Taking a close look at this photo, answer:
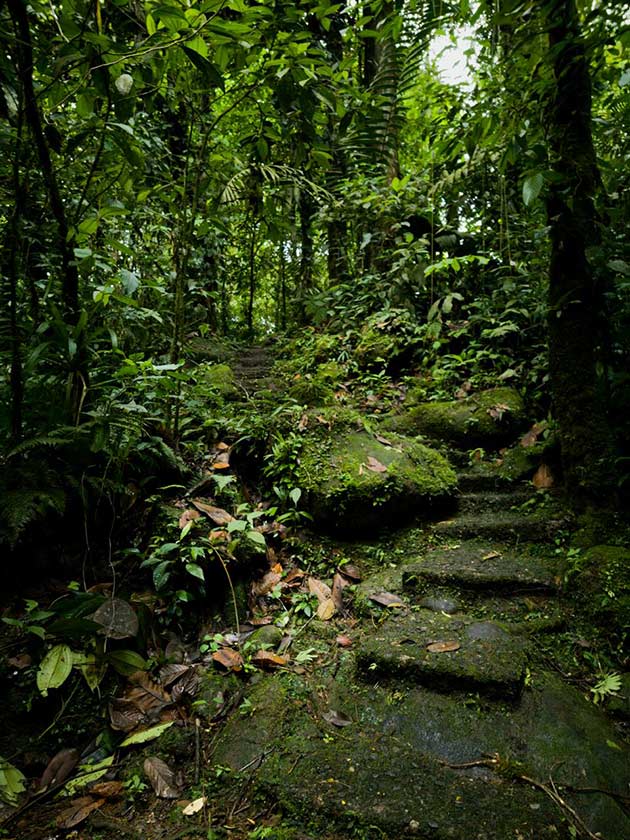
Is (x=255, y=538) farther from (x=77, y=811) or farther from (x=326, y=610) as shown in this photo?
(x=77, y=811)

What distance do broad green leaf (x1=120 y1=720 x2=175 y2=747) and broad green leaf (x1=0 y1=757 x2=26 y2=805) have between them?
0.33 m

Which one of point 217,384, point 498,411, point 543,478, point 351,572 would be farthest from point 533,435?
point 217,384

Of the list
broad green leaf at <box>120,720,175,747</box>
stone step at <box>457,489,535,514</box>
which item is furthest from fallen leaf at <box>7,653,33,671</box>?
stone step at <box>457,489,535,514</box>

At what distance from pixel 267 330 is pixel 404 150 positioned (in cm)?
432

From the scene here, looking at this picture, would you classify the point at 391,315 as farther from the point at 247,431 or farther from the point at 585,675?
the point at 585,675

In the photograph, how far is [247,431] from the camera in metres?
3.48

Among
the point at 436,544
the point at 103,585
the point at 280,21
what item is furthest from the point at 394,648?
the point at 280,21

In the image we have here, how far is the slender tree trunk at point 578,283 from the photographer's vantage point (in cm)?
257

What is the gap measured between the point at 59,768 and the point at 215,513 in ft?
4.31

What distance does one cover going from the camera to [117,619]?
204 centimetres

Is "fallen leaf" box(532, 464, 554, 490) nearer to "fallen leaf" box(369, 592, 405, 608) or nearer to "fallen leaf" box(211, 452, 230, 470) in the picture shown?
"fallen leaf" box(369, 592, 405, 608)

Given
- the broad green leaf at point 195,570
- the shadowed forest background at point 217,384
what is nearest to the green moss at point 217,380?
the shadowed forest background at point 217,384

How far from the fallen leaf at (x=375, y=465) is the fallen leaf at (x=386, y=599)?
2.82 feet

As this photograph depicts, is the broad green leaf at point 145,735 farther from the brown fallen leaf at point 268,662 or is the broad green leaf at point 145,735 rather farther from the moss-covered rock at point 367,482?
the moss-covered rock at point 367,482
